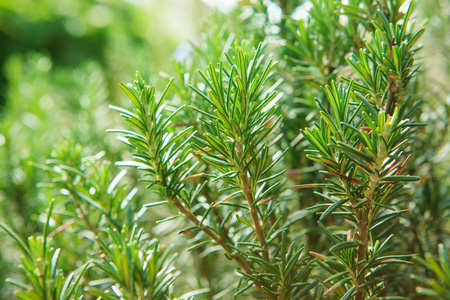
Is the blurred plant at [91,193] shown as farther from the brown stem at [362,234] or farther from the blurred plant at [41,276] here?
the brown stem at [362,234]

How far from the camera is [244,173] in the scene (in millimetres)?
258

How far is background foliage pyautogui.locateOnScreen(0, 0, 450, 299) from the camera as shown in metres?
0.25

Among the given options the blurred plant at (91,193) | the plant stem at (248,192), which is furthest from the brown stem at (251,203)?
the blurred plant at (91,193)

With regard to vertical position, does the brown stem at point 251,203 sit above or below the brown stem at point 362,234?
above

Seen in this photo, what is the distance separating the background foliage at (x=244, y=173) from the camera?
9.7 inches

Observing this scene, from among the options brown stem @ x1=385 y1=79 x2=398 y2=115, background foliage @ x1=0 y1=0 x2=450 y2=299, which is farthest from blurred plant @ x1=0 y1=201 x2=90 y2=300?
brown stem @ x1=385 y1=79 x2=398 y2=115

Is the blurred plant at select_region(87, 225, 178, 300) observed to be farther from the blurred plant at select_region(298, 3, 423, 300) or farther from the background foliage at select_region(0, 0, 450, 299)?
the blurred plant at select_region(298, 3, 423, 300)

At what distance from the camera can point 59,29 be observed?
1981 mm

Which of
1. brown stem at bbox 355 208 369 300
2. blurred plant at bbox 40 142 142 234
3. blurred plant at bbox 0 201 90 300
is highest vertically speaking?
blurred plant at bbox 40 142 142 234

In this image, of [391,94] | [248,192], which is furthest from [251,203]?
[391,94]

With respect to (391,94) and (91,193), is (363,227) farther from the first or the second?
(91,193)

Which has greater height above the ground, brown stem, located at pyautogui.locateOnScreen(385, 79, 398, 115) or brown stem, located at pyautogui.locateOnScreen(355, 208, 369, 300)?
brown stem, located at pyautogui.locateOnScreen(385, 79, 398, 115)

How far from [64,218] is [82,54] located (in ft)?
5.58

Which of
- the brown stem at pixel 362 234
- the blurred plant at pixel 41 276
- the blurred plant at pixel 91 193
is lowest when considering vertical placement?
the brown stem at pixel 362 234
